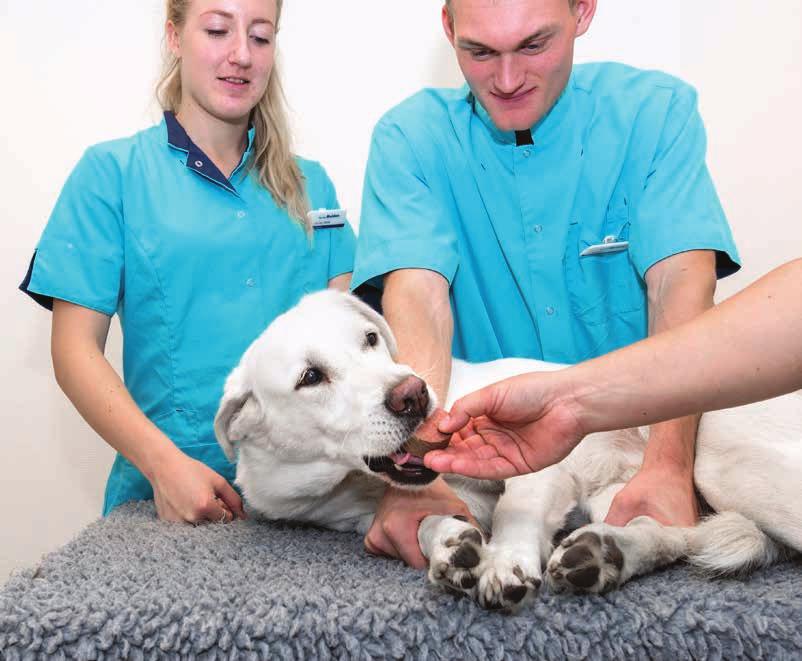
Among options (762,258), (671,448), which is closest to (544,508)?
(671,448)

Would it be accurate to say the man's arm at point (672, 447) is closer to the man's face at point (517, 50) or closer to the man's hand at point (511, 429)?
the man's hand at point (511, 429)

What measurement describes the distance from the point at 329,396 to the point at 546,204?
82 centimetres

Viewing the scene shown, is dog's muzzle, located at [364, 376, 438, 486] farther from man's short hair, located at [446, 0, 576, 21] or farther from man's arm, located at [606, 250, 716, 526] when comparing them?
man's short hair, located at [446, 0, 576, 21]

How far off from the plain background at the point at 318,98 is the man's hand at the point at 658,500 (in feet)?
4.87

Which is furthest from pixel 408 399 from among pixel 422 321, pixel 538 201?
pixel 538 201

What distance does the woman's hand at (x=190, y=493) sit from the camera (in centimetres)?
166

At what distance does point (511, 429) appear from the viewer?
1190 millimetres

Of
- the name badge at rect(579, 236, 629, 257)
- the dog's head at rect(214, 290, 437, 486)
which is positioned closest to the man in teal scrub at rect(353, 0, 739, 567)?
the name badge at rect(579, 236, 629, 257)

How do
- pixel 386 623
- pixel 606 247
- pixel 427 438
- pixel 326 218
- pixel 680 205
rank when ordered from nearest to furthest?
pixel 386 623, pixel 427 438, pixel 680 205, pixel 606 247, pixel 326 218

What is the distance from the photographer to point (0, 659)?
1.00m

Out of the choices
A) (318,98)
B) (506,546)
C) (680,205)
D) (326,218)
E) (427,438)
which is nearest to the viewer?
(506,546)

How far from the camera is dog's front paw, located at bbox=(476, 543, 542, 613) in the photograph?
1.02 metres

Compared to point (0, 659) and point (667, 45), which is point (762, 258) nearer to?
point (667, 45)

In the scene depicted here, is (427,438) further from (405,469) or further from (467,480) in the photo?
(467,480)
